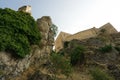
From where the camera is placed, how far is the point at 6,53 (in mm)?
29188

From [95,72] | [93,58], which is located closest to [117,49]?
[93,58]

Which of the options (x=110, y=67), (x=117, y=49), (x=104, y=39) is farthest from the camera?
(x=104, y=39)

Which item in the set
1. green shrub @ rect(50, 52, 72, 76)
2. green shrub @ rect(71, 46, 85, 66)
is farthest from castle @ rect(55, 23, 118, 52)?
green shrub @ rect(50, 52, 72, 76)

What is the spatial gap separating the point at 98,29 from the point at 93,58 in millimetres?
25310

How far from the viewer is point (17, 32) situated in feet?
102

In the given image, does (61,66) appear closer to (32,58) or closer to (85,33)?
(32,58)

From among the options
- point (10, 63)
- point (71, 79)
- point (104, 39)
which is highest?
point (104, 39)

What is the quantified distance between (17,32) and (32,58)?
373 cm

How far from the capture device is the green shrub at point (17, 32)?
96.2 feet

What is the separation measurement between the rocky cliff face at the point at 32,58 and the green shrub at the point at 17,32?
0.86 m

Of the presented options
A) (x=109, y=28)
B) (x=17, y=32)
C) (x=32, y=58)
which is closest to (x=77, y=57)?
(x=32, y=58)

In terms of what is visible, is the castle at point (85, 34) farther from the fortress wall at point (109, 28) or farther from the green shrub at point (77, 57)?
the green shrub at point (77, 57)

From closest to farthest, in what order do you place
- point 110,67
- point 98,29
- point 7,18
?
point 7,18 → point 110,67 → point 98,29

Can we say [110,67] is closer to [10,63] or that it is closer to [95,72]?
[95,72]
